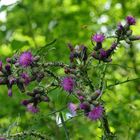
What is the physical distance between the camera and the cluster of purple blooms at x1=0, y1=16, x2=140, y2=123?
1602 mm

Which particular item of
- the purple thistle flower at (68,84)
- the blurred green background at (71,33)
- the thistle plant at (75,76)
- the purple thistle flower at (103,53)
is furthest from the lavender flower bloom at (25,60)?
the blurred green background at (71,33)

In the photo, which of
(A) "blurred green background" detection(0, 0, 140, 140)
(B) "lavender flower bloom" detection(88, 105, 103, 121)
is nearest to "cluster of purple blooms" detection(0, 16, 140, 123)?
(B) "lavender flower bloom" detection(88, 105, 103, 121)

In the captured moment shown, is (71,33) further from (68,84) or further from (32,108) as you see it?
(68,84)

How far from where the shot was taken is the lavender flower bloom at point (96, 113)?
1580mm


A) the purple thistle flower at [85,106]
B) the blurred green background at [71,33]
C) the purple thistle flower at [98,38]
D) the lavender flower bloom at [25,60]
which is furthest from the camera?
the blurred green background at [71,33]

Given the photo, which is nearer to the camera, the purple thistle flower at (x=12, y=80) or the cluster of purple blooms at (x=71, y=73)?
the cluster of purple blooms at (x=71, y=73)

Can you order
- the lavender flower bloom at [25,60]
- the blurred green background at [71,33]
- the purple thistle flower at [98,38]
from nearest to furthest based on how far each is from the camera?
the lavender flower bloom at [25,60], the purple thistle flower at [98,38], the blurred green background at [71,33]

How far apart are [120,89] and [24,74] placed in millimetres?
3465

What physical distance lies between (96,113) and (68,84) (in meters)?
0.15

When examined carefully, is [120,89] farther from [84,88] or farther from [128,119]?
[84,88]

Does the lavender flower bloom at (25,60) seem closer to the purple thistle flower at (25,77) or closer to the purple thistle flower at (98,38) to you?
the purple thistle flower at (25,77)

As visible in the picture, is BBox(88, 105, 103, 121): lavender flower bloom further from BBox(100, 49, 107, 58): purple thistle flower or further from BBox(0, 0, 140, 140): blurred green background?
→ BBox(0, 0, 140, 140): blurred green background

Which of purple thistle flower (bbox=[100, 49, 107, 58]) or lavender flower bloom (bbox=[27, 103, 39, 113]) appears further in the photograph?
lavender flower bloom (bbox=[27, 103, 39, 113])

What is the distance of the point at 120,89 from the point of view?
Result: 5141mm
